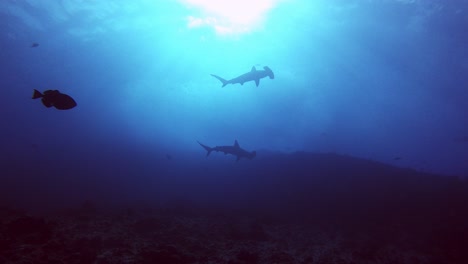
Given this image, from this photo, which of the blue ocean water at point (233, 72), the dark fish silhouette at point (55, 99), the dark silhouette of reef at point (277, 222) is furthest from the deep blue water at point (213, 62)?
the dark fish silhouette at point (55, 99)

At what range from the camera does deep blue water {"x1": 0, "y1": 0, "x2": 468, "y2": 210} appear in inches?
967

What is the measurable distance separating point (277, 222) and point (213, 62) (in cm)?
3605

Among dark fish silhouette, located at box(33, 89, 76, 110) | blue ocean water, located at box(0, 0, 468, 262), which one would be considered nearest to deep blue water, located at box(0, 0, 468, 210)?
blue ocean water, located at box(0, 0, 468, 262)

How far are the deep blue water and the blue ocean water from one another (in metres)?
0.19

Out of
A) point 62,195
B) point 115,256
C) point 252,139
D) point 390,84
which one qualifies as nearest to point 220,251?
point 115,256

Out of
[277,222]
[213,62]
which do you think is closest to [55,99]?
[277,222]

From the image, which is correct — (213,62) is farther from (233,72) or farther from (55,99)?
(55,99)

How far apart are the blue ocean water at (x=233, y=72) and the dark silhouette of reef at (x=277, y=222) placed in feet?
0.70

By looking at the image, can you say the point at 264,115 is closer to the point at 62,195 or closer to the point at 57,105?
the point at 62,195

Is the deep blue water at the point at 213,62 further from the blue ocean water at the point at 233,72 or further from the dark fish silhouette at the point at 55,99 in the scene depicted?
the dark fish silhouette at the point at 55,99

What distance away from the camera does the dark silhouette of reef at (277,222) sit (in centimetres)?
755

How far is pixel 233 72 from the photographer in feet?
156

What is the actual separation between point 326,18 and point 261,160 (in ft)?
47.0

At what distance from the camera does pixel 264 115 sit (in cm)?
8594
